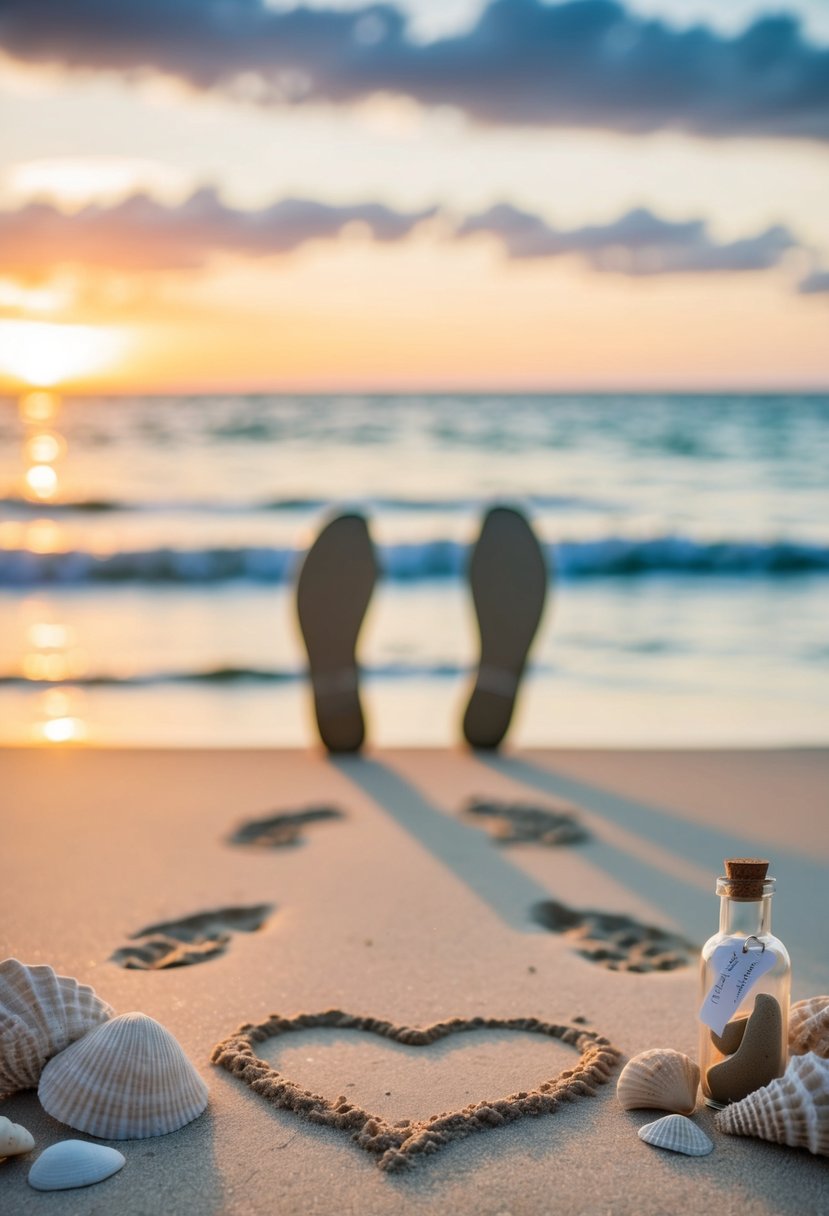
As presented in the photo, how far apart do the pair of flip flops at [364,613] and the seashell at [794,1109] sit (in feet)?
8.03

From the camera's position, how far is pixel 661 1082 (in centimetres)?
161

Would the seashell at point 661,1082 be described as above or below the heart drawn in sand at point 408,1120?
above

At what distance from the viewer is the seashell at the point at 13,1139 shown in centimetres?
147

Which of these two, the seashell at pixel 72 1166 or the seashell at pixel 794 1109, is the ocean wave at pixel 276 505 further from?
the seashell at pixel 794 1109

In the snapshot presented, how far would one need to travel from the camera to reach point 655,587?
8477 mm

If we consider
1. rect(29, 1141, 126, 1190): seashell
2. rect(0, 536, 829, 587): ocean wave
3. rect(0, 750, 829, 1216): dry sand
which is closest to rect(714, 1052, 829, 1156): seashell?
rect(0, 750, 829, 1216): dry sand

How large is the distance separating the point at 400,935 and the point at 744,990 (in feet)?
2.96

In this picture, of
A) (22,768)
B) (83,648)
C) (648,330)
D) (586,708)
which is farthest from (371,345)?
(22,768)

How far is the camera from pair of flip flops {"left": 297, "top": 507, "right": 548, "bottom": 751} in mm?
3946

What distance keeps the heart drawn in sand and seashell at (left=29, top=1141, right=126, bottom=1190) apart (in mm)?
255

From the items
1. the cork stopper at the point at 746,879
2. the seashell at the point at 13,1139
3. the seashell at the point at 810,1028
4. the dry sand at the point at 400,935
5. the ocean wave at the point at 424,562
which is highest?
the ocean wave at the point at 424,562

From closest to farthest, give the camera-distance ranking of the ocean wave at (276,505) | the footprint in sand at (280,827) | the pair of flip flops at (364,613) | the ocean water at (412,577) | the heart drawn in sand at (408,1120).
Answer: the heart drawn in sand at (408,1120)
the footprint in sand at (280,827)
the pair of flip flops at (364,613)
the ocean water at (412,577)
the ocean wave at (276,505)

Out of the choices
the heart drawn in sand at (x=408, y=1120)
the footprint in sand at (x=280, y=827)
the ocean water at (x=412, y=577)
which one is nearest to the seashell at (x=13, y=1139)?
the heart drawn in sand at (x=408, y=1120)

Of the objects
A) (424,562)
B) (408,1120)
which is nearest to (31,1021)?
(408,1120)
